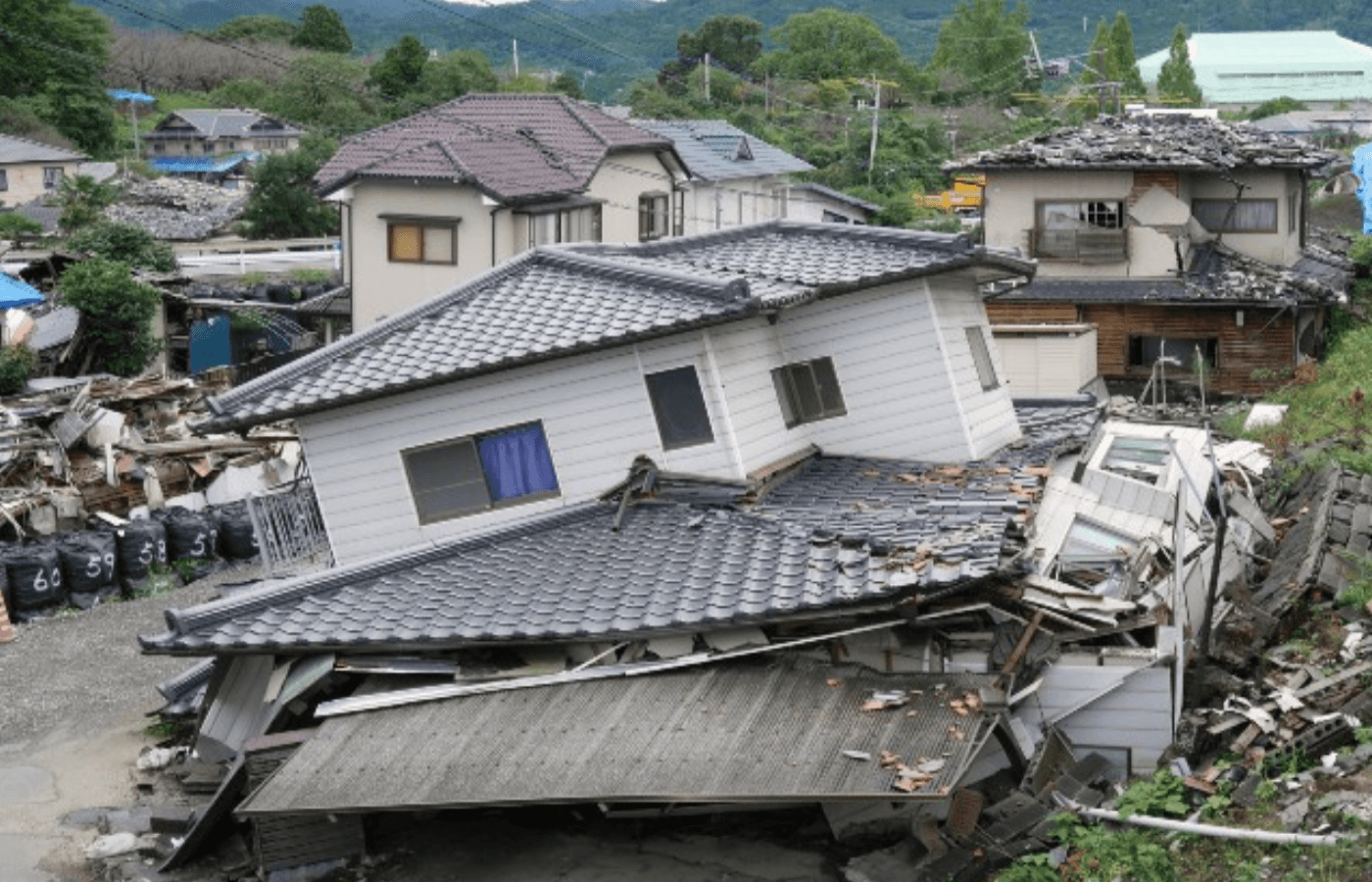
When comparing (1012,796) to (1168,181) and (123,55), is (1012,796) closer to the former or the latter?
(1168,181)

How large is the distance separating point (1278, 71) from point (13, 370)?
11331 cm

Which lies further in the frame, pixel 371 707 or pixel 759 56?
pixel 759 56

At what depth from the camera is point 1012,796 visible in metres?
13.8

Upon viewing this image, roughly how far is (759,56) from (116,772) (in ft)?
329

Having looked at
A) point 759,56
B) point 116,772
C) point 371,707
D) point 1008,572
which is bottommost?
point 116,772

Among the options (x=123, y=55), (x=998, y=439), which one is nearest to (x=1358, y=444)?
(x=998, y=439)

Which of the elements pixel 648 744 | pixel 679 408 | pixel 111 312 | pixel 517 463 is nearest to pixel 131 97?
pixel 111 312

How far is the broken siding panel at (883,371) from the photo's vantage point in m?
18.7

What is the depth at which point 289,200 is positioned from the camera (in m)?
61.8

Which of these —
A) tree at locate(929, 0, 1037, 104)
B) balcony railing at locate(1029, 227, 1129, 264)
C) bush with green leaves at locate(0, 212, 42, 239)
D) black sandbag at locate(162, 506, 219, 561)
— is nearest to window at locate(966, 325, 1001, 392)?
black sandbag at locate(162, 506, 219, 561)

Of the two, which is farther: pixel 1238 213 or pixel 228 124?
pixel 228 124

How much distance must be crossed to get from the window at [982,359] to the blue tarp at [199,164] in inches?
2725

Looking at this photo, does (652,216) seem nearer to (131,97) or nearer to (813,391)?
(813,391)

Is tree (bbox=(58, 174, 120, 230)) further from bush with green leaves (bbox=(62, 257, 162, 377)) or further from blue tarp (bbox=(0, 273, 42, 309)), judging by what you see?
blue tarp (bbox=(0, 273, 42, 309))
